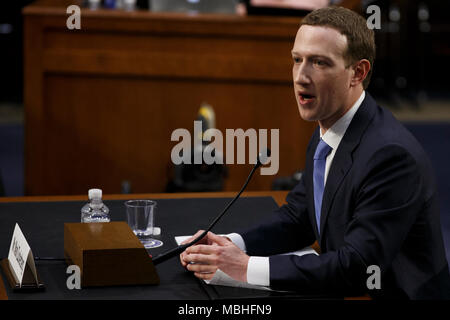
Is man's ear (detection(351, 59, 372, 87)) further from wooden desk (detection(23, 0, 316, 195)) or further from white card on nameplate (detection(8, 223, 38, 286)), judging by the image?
wooden desk (detection(23, 0, 316, 195))

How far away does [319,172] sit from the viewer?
2188 millimetres

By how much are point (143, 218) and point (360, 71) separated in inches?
28.1

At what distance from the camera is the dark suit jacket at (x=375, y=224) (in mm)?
1900

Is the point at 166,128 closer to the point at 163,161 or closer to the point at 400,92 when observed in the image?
the point at 163,161

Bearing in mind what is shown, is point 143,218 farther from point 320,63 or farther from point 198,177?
point 198,177

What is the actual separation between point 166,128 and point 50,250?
2676mm

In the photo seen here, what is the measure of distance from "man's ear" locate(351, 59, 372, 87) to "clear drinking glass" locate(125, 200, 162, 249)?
643mm

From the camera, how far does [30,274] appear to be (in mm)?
1885

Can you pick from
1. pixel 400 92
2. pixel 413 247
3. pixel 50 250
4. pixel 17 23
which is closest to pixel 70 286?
pixel 50 250

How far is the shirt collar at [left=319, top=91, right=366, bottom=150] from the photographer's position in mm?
2100

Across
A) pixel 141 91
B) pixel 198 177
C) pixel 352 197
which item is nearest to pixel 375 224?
pixel 352 197

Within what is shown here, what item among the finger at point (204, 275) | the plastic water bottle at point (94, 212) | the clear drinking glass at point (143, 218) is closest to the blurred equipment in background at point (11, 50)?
the plastic water bottle at point (94, 212)

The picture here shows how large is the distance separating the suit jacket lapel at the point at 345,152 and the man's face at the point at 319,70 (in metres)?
0.09

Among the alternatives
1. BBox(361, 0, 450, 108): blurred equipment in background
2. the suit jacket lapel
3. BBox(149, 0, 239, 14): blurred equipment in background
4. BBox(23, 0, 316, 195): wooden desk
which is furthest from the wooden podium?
BBox(361, 0, 450, 108): blurred equipment in background
